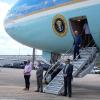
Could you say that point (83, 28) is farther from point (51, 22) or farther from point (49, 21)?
point (49, 21)

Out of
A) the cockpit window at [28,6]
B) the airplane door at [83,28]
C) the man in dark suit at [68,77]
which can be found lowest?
the man in dark suit at [68,77]

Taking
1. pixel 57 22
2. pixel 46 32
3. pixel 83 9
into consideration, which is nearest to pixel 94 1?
pixel 83 9

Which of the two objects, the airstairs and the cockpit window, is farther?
the cockpit window

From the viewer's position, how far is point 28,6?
73.3 feet

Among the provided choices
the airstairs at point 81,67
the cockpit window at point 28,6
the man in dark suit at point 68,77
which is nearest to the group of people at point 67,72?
the man in dark suit at point 68,77

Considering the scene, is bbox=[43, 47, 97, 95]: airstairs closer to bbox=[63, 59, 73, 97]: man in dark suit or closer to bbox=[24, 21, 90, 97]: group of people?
bbox=[24, 21, 90, 97]: group of people

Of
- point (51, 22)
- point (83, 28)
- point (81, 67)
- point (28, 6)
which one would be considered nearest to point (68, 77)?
point (81, 67)

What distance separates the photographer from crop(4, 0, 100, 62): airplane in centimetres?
1825

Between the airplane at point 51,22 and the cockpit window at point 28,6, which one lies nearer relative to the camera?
the airplane at point 51,22

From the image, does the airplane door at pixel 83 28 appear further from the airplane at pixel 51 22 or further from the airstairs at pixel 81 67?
the airstairs at pixel 81 67

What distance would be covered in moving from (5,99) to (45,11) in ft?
20.8

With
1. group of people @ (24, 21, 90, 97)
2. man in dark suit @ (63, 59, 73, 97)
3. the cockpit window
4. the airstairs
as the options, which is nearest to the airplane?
the cockpit window

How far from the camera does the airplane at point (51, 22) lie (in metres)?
18.2

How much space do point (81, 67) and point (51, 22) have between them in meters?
2.86
